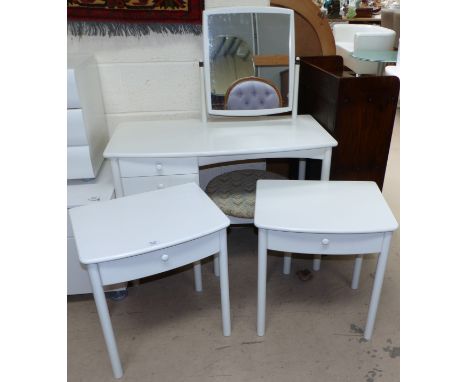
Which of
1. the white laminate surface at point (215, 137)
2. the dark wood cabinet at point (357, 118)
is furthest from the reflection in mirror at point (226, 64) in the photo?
the dark wood cabinet at point (357, 118)

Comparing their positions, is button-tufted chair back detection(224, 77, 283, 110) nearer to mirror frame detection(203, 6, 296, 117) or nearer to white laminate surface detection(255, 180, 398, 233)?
mirror frame detection(203, 6, 296, 117)

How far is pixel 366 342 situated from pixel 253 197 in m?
0.72

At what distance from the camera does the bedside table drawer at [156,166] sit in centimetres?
142

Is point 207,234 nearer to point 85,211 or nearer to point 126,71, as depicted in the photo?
point 85,211

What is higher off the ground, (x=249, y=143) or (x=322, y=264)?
(x=249, y=143)

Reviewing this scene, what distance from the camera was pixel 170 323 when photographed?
4.96ft

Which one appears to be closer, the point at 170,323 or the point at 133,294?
the point at 170,323

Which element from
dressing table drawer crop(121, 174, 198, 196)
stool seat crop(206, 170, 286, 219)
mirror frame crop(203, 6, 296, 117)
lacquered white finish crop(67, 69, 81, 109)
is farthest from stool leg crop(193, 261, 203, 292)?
lacquered white finish crop(67, 69, 81, 109)

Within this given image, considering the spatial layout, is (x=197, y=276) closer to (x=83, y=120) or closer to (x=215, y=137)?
(x=215, y=137)

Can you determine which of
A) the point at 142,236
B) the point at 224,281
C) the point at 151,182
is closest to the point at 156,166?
the point at 151,182

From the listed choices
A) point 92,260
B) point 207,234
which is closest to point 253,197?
point 207,234

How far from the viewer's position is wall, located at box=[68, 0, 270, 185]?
170 cm

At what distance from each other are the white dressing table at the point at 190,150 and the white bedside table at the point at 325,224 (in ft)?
0.57

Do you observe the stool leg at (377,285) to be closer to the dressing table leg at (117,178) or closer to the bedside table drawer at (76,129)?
the dressing table leg at (117,178)
